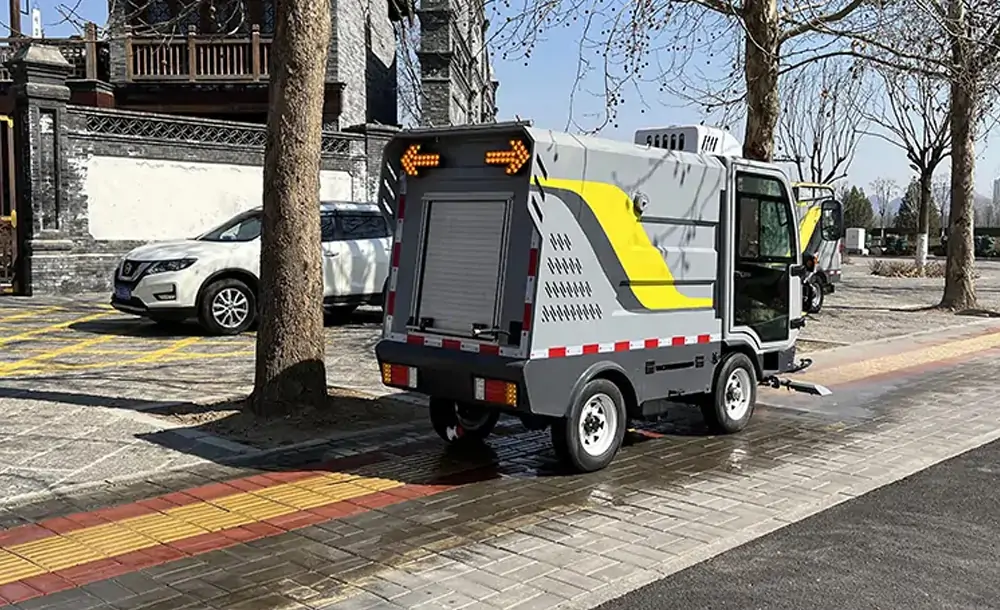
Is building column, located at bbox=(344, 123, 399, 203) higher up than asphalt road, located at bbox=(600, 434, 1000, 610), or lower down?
higher up

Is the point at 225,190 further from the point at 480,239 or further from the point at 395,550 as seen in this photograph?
the point at 395,550

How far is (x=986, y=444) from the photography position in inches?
331

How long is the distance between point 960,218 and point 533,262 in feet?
56.0

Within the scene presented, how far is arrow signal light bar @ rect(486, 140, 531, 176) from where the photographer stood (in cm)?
670

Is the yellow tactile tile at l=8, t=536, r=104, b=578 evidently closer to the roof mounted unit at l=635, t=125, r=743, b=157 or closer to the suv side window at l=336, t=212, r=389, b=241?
the roof mounted unit at l=635, t=125, r=743, b=157

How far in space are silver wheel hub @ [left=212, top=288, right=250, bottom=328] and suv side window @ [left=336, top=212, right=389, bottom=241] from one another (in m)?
1.77

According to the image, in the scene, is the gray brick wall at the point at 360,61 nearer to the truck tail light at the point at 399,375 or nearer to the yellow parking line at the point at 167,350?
the yellow parking line at the point at 167,350

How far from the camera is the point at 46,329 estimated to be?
13961 millimetres

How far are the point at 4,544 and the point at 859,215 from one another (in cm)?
7348

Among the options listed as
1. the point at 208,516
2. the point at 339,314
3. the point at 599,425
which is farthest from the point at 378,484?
the point at 339,314

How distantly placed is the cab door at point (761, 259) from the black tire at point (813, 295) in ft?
32.1

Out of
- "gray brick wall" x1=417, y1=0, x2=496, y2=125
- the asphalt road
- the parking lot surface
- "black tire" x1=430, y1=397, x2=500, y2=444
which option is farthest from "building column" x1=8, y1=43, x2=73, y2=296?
the asphalt road

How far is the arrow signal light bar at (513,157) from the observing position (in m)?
6.70

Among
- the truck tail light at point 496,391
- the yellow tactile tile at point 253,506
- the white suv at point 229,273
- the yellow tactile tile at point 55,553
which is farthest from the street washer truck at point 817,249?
the yellow tactile tile at point 55,553
